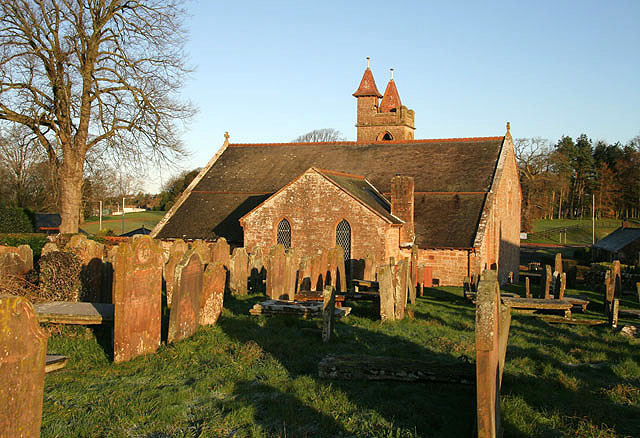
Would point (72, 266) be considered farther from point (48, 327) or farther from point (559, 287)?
point (559, 287)

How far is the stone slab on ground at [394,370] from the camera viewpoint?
Answer: 762 cm

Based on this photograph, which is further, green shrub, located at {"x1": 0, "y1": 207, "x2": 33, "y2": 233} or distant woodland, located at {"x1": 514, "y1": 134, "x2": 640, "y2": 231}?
distant woodland, located at {"x1": 514, "y1": 134, "x2": 640, "y2": 231}

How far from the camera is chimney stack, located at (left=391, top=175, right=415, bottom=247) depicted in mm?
26062

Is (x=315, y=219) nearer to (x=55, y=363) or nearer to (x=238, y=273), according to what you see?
(x=238, y=273)

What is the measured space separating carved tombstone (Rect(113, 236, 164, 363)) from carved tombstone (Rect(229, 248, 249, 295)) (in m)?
7.65

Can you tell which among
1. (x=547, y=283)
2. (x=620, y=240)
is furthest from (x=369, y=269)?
(x=620, y=240)

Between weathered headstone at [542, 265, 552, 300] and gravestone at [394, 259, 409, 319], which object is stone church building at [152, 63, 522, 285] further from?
gravestone at [394, 259, 409, 319]

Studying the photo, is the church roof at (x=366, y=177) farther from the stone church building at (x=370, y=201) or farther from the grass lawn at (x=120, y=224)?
the grass lawn at (x=120, y=224)

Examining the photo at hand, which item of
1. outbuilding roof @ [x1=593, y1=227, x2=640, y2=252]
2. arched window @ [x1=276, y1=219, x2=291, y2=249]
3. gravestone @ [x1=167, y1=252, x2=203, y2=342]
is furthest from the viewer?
outbuilding roof @ [x1=593, y1=227, x2=640, y2=252]

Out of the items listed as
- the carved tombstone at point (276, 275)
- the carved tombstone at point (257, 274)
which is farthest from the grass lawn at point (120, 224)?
the carved tombstone at point (276, 275)

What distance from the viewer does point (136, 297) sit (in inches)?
359

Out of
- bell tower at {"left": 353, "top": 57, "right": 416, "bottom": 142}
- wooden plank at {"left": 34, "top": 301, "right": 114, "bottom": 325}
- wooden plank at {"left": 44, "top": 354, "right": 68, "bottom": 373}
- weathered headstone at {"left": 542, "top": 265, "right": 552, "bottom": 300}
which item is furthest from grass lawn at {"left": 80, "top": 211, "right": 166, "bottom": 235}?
wooden plank at {"left": 44, "top": 354, "right": 68, "bottom": 373}

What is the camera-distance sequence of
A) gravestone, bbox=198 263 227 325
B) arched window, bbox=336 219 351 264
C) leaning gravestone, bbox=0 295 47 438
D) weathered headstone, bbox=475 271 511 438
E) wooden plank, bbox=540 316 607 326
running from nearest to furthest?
1. leaning gravestone, bbox=0 295 47 438
2. weathered headstone, bbox=475 271 511 438
3. gravestone, bbox=198 263 227 325
4. wooden plank, bbox=540 316 607 326
5. arched window, bbox=336 219 351 264

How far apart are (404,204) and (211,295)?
1610 cm
